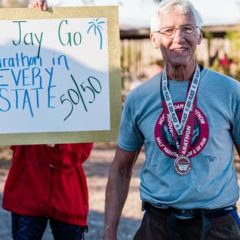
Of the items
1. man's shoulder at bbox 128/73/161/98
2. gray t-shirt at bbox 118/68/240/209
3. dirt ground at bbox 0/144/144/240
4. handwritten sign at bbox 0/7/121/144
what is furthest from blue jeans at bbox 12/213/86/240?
dirt ground at bbox 0/144/144/240

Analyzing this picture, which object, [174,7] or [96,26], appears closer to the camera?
[174,7]

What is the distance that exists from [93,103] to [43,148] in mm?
512

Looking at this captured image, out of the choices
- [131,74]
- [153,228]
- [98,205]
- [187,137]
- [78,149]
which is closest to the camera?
[187,137]

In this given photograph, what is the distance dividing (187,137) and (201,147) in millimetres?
69

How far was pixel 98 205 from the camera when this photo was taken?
27.0 ft

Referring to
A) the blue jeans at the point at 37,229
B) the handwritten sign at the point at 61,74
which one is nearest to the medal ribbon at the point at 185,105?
the handwritten sign at the point at 61,74

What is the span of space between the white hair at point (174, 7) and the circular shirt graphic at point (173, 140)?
346 mm

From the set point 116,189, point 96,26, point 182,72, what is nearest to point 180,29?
A: point 182,72

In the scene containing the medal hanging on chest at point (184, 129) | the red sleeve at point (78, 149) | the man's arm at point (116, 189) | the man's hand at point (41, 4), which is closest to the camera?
the medal hanging on chest at point (184, 129)

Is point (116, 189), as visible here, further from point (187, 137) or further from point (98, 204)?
point (98, 204)

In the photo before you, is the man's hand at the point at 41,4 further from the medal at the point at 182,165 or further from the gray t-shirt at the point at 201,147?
the medal at the point at 182,165

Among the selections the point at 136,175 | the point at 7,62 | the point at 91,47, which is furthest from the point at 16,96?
the point at 136,175

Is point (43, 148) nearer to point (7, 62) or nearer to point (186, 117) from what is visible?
point (7, 62)

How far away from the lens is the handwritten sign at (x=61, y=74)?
3.42 meters
